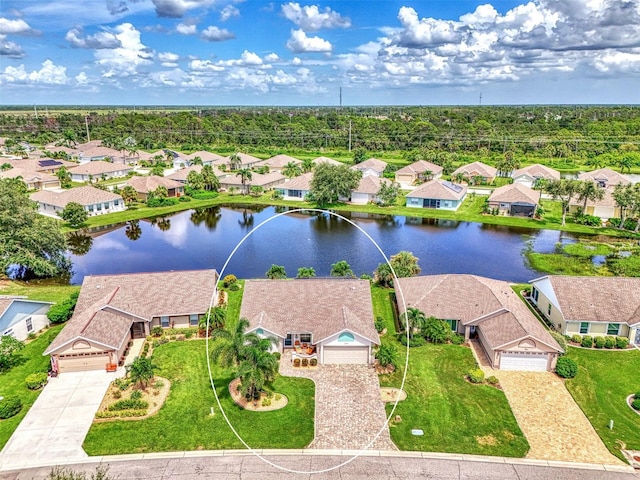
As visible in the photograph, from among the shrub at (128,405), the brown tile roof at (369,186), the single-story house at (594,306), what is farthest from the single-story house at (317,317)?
the brown tile roof at (369,186)

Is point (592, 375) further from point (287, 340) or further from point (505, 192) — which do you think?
point (505, 192)

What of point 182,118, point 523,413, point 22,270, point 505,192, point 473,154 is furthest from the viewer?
point 182,118

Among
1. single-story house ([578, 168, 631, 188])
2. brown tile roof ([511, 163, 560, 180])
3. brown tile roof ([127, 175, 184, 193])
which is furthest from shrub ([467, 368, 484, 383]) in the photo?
brown tile roof ([511, 163, 560, 180])

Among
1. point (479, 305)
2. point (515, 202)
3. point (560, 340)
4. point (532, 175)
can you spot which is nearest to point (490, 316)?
point (479, 305)

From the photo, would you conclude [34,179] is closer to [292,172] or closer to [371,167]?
[292,172]

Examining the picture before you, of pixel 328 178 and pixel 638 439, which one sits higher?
pixel 328 178

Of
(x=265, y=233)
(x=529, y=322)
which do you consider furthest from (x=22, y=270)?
(x=529, y=322)

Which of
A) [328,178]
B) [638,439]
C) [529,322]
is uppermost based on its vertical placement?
[328,178]
